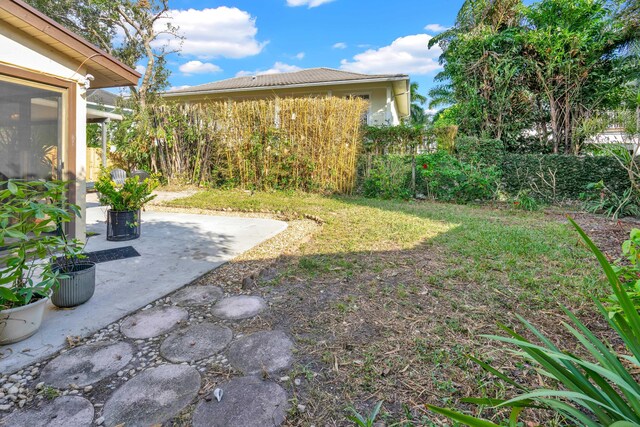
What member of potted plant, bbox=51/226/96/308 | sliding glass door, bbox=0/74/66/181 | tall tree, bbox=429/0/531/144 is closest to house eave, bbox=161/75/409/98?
tall tree, bbox=429/0/531/144

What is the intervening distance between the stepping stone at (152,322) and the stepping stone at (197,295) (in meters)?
0.14

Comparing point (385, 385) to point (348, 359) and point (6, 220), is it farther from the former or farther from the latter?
point (6, 220)

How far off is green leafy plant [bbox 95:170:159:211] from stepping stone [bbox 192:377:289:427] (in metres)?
3.54

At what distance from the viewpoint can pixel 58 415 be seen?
1.61 meters

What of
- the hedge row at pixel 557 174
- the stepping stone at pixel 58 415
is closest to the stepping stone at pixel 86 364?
the stepping stone at pixel 58 415

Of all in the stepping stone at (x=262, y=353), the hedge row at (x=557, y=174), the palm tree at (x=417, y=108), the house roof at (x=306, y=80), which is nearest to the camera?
the stepping stone at (x=262, y=353)

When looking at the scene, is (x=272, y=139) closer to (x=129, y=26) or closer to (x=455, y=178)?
(x=455, y=178)

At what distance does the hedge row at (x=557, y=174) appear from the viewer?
7371 mm

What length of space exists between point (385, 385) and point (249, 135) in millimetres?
7820

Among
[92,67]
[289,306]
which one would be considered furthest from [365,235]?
[92,67]

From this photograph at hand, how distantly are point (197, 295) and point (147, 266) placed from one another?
1.04 meters

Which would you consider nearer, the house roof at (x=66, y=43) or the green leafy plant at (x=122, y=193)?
the house roof at (x=66, y=43)

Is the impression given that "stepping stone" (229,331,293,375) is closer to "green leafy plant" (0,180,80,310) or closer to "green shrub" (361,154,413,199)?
"green leafy plant" (0,180,80,310)

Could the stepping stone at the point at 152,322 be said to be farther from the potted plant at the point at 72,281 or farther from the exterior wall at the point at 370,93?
the exterior wall at the point at 370,93
